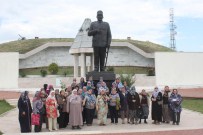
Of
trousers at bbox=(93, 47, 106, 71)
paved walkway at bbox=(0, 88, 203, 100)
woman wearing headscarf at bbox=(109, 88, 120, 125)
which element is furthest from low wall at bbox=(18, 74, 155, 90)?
woman wearing headscarf at bbox=(109, 88, 120, 125)

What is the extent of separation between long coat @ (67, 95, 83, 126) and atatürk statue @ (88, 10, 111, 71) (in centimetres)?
236

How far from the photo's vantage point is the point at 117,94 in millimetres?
10594

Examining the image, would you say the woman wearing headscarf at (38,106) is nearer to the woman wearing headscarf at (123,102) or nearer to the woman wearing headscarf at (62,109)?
the woman wearing headscarf at (62,109)

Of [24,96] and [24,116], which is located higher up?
[24,96]

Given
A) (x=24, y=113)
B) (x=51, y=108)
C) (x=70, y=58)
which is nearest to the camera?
(x=24, y=113)

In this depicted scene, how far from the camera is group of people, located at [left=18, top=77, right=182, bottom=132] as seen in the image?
30.8 feet

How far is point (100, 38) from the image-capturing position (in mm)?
11594

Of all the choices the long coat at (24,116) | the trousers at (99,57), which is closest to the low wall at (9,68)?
the trousers at (99,57)

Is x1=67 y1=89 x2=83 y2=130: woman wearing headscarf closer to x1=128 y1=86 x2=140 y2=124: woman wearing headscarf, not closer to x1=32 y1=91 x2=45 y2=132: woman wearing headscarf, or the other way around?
x1=32 y1=91 x2=45 y2=132: woman wearing headscarf

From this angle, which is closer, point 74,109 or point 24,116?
point 24,116

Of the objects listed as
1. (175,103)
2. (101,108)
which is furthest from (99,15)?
(175,103)

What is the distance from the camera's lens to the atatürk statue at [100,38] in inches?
456

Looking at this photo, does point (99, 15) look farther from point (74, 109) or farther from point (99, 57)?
point (74, 109)

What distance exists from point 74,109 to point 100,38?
9.93 ft
